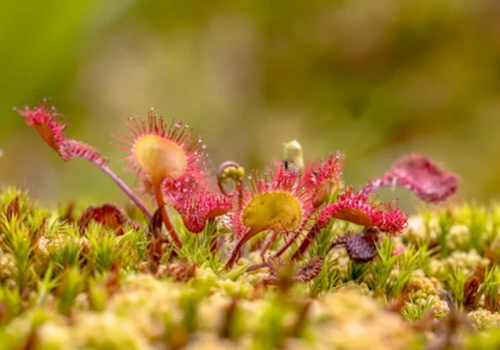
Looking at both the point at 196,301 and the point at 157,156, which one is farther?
the point at 157,156

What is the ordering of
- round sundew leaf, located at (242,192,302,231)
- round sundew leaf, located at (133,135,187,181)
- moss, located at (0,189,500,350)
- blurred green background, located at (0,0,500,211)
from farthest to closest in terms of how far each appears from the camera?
blurred green background, located at (0,0,500,211)
round sundew leaf, located at (133,135,187,181)
round sundew leaf, located at (242,192,302,231)
moss, located at (0,189,500,350)

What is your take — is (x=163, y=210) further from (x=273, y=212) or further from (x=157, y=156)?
(x=273, y=212)

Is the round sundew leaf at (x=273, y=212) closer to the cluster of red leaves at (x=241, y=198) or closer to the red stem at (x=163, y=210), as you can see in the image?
the cluster of red leaves at (x=241, y=198)

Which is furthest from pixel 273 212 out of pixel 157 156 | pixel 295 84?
pixel 295 84

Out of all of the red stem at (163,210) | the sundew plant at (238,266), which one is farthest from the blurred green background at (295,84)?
the red stem at (163,210)

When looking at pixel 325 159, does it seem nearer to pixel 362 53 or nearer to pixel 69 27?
pixel 69 27

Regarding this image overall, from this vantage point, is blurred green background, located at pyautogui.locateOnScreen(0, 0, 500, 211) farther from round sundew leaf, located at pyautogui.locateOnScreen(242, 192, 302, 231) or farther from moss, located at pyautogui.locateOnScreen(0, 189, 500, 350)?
round sundew leaf, located at pyautogui.locateOnScreen(242, 192, 302, 231)

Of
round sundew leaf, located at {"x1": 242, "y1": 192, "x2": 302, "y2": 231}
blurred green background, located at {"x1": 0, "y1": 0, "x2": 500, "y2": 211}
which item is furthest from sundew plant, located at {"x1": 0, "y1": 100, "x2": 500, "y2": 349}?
blurred green background, located at {"x1": 0, "y1": 0, "x2": 500, "y2": 211}
